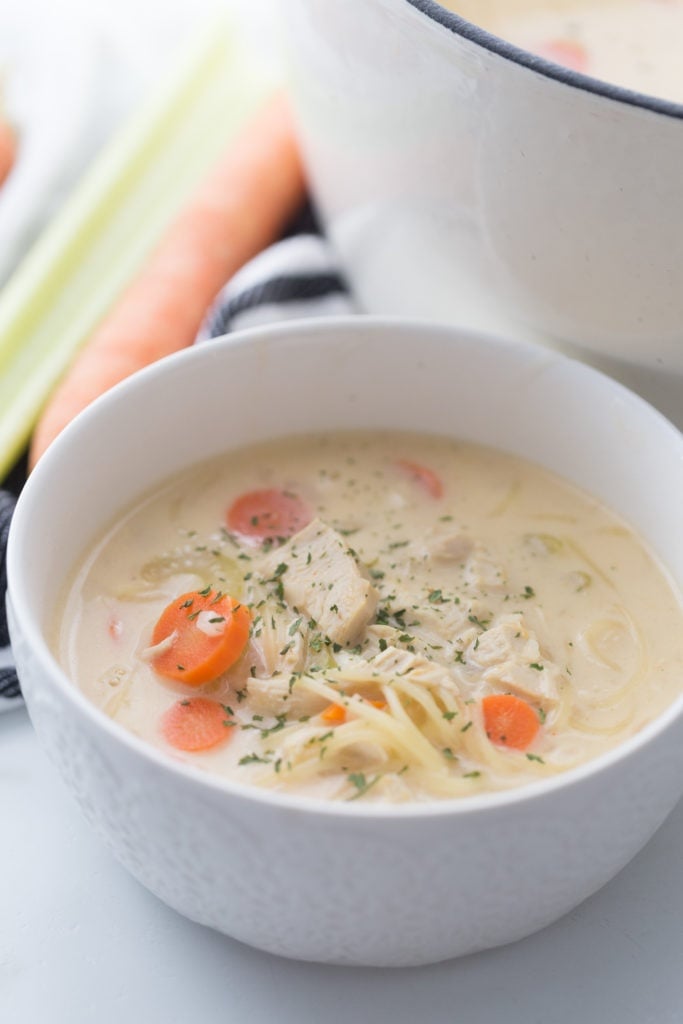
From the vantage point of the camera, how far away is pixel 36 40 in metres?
3.43

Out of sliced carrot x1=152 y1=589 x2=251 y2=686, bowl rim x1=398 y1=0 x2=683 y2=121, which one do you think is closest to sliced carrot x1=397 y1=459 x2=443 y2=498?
sliced carrot x1=152 y1=589 x2=251 y2=686

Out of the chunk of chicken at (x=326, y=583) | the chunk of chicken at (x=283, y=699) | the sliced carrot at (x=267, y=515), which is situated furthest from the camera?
the sliced carrot at (x=267, y=515)

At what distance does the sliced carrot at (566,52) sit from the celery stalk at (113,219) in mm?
854

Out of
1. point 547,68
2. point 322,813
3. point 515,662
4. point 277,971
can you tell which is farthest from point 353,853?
point 547,68

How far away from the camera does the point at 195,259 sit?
293 cm

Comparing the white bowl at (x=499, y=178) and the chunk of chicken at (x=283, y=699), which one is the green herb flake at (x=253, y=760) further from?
the white bowl at (x=499, y=178)

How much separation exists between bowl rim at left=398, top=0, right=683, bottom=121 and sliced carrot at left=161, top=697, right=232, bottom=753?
1.02 meters

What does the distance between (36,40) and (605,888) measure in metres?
2.58

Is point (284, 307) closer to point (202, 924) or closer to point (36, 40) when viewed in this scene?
point (36, 40)

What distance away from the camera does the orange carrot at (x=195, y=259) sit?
104 inches

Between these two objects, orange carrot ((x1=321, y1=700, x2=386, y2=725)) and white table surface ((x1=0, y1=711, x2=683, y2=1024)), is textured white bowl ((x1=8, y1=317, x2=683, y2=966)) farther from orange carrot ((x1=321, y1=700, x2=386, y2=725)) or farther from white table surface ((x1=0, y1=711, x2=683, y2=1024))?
orange carrot ((x1=321, y1=700, x2=386, y2=725))

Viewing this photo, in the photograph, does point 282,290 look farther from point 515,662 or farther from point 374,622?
point 515,662

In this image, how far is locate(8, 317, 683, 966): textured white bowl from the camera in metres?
1.51

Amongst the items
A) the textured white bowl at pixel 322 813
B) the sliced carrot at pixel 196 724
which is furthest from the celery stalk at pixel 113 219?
the sliced carrot at pixel 196 724
